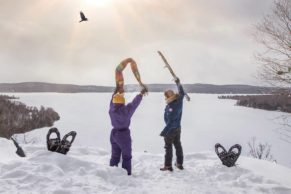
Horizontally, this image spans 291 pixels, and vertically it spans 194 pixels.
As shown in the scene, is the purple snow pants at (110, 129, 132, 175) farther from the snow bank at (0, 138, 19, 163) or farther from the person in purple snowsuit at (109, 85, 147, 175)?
the snow bank at (0, 138, 19, 163)

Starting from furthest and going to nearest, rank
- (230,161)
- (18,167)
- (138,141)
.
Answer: (138,141) < (230,161) < (18,167)

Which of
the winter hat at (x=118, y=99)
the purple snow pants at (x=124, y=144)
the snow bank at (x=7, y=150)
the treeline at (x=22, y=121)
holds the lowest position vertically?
the treeline at (x=22, y=121)

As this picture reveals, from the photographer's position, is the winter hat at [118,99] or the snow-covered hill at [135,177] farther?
the winter hat at [118,99]

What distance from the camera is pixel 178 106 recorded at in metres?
8.43

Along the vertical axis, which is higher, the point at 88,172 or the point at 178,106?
the point at 178,106

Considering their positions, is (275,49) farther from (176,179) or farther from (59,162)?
(59,162)

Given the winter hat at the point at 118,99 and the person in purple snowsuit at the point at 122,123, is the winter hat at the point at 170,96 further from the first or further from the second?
the winter hat at the point at 118,99

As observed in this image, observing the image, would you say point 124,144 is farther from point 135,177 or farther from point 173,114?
point 173,114

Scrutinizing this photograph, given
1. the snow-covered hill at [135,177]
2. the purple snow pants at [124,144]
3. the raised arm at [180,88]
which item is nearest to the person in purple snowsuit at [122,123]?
the purple snow pants at [124,144]

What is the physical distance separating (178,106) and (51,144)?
2861 mm

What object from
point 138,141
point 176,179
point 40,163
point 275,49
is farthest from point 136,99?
point 138,141

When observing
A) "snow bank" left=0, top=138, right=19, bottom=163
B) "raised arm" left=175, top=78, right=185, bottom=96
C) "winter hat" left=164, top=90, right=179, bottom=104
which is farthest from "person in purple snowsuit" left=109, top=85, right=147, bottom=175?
"snow bank" left=0, top=138, right=19, bottom=163

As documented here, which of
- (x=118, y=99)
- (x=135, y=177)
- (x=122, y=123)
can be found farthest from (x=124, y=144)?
(x=118, y=99)

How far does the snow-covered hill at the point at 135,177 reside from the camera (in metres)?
5.70
